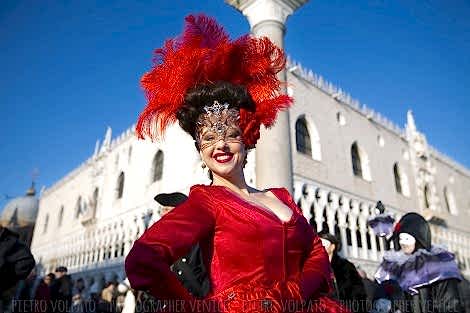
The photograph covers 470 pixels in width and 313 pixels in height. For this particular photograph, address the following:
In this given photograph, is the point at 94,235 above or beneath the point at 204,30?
above

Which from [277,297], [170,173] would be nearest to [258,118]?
[277,297]

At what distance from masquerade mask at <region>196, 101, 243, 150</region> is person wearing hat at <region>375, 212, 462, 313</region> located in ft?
7.19

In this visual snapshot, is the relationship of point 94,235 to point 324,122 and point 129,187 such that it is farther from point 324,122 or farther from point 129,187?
point 324,122

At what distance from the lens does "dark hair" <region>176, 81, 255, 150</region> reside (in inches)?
47.4

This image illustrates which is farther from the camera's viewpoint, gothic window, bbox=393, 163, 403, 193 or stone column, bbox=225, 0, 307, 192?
gothic window, bbox=393, 163, 403, 193

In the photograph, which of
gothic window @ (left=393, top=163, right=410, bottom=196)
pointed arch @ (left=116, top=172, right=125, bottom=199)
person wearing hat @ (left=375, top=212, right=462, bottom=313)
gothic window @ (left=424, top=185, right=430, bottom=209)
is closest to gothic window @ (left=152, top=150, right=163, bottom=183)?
pointed arch @ (left=116, top=172, right=125, bottom=199)

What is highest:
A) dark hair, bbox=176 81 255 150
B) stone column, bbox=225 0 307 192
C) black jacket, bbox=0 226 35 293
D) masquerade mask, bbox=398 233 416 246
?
stone column, bbox=225 0 307 192

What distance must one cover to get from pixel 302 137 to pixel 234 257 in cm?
1027

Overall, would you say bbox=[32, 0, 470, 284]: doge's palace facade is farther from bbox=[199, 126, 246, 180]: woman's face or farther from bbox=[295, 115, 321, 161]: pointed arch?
bbox=[199, 126, 246, 180]: woman's face

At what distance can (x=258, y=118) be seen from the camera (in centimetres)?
131

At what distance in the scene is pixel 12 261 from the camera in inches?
112

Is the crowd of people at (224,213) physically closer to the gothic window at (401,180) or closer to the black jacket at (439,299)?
the black jacket at (439,299)

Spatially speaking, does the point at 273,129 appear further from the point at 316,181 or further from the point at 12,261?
the point at 316,181

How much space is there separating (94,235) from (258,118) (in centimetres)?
1615
